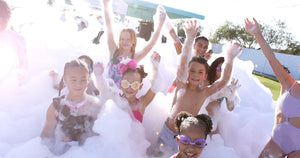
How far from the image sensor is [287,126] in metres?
1.66

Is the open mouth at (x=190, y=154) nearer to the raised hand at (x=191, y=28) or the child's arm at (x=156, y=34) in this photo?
the raised hand at (x=191, y=28)

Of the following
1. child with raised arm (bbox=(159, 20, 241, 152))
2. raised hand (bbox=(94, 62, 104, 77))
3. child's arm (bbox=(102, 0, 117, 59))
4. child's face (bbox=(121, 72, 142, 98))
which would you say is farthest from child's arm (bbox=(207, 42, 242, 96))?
child's arm (bbox=(102, 0, 117, 59))

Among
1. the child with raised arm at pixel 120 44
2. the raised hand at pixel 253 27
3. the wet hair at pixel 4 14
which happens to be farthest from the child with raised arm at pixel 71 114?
the raised hand at pixel 253 27

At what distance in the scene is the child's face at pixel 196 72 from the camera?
1.85 m

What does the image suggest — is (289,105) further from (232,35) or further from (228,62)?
(232,35)

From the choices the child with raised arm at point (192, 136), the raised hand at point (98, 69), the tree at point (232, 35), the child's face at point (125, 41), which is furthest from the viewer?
the tree at point (232, 35)

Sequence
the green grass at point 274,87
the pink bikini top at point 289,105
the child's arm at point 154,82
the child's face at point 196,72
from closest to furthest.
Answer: the pink bikini top at point 289,105 → the child's face at point 196,72 → the child's arm at point 154,82 → the green grass at point 274,87

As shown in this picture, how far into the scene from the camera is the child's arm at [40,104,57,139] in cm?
174

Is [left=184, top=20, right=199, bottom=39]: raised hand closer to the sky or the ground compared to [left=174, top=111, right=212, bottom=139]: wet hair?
closer to the sky

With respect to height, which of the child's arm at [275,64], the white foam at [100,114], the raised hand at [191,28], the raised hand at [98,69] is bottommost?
the white foam at [100,114]

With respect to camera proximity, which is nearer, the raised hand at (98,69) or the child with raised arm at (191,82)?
the child with raised arm at (191,82)

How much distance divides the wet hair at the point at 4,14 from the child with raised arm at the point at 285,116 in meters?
2.27

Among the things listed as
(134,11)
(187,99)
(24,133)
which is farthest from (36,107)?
(134,11)

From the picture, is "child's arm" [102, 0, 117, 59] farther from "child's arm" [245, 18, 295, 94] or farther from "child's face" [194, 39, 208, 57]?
"child's arm" [245, 18, 295, 94]
